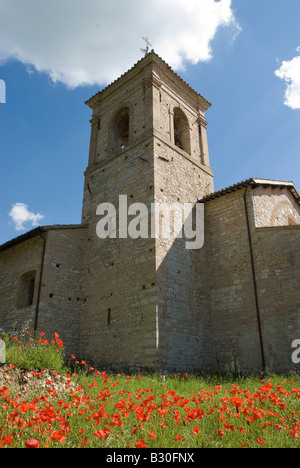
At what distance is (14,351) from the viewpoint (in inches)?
242

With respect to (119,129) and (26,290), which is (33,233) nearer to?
(26,290)

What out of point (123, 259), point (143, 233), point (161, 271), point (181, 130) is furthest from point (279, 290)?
point (181, 130)

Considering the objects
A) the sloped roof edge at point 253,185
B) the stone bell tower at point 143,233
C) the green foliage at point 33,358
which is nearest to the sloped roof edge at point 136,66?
the stone bell tower at point 143,233

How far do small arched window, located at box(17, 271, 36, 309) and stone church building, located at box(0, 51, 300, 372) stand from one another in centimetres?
4

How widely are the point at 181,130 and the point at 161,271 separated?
26.4 feet

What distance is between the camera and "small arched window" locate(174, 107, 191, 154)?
1550 cm

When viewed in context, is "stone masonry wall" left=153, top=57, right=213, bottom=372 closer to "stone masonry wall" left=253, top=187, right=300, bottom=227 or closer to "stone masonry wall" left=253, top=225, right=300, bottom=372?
"stone masonry wall" left=253, top=225, right=300, bottom=372

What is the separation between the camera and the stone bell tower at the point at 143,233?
1039 cm

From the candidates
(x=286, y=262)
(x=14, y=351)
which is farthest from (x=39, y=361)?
(x=286, y=262)

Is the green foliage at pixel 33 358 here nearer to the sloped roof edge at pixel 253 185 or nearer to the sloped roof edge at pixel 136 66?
the sloped roof edge at pixel 253 185

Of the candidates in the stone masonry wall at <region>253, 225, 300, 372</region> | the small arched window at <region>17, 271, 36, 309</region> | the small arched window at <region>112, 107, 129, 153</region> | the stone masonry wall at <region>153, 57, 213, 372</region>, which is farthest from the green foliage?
the small arched window at <region>112, 107, 129, 153</region>

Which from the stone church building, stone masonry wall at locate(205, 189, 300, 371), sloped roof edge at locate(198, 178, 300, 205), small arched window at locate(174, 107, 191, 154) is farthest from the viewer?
small arched window at locate(174, 107, 191, 154)

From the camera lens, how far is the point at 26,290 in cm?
1321

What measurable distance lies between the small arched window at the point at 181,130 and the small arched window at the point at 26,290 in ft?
27.9
